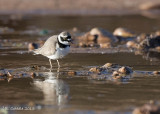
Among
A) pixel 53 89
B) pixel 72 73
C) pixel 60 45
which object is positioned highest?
pixel 60 45

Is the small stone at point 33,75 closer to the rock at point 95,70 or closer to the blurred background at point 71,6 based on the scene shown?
the rock at point 95,70

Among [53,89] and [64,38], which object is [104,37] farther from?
[53,89]

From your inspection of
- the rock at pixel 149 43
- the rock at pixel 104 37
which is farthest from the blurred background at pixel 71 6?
the rock at pixel 149 43

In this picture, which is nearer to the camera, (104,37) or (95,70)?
(95,70)

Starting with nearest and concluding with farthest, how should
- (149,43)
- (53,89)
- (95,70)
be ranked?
(53,89), (95,70), (149,43)

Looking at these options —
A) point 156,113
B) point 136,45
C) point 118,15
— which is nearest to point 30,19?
point 118,15

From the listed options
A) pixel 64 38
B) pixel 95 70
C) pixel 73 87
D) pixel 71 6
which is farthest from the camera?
pixel 71 6

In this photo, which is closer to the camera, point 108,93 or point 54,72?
point 108,93

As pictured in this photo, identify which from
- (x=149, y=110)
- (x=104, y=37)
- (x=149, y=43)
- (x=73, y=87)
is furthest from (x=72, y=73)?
(x=104, y=37)

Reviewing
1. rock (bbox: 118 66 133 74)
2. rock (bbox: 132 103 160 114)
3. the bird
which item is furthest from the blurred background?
rock (bbox: 132 103 160 114)

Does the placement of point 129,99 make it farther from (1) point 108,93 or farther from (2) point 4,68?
(2) point 4,68

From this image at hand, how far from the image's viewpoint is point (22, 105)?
773 cm

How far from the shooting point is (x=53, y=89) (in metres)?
8.98

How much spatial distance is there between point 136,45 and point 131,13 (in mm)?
13289
